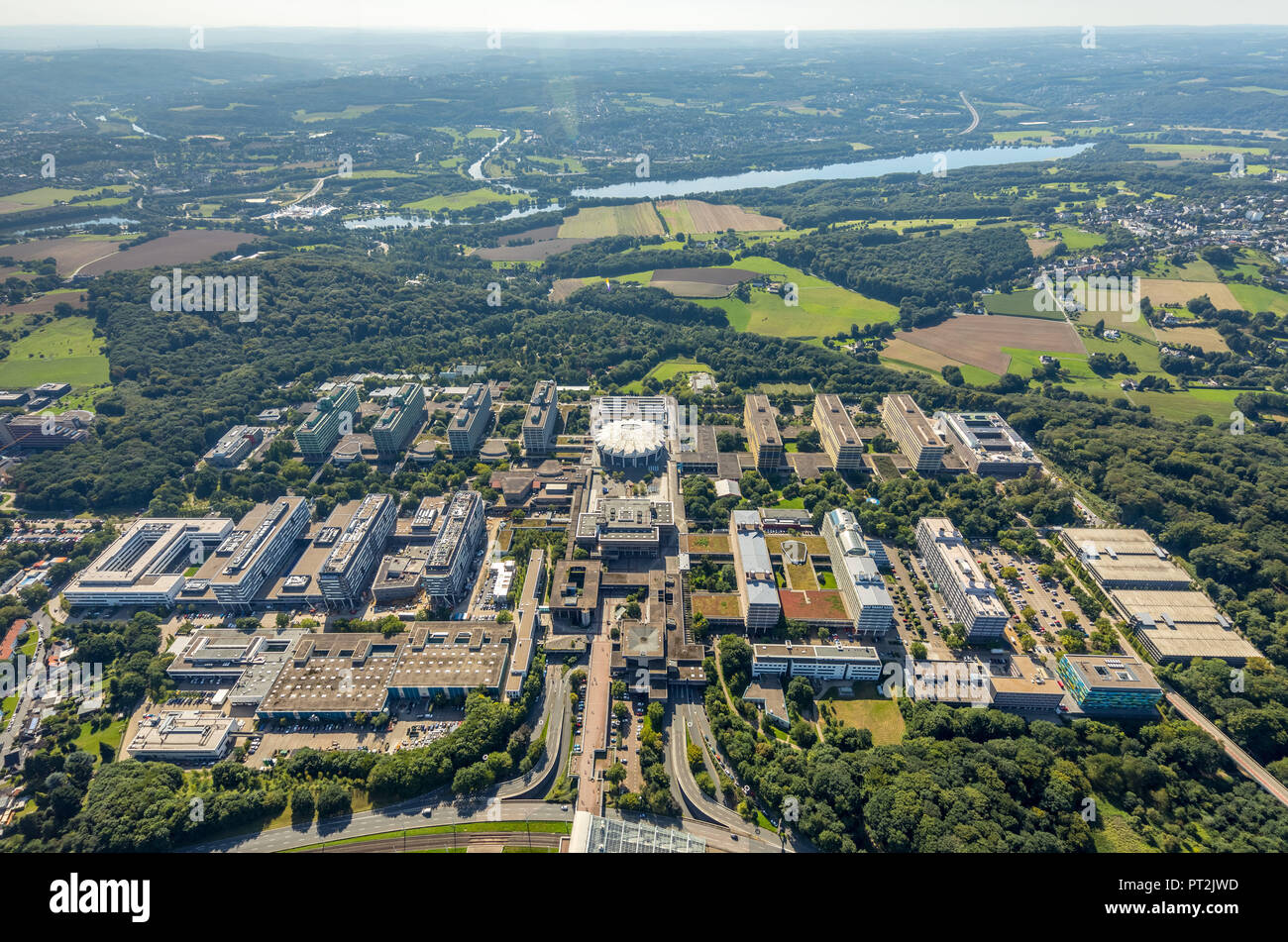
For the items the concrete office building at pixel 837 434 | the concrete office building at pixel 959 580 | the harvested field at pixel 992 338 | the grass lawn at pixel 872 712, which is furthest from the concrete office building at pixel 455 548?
the harvested field at pixel 992 338

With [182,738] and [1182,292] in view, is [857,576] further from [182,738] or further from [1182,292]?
[1182,292]

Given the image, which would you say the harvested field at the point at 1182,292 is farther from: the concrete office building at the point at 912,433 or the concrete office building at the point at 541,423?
the concrete office building at the point at 541,423

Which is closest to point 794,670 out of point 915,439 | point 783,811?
point 783,811

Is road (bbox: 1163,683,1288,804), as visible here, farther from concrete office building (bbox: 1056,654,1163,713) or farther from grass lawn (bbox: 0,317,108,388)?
grass lawn (bbox: 0,317,108,388)
